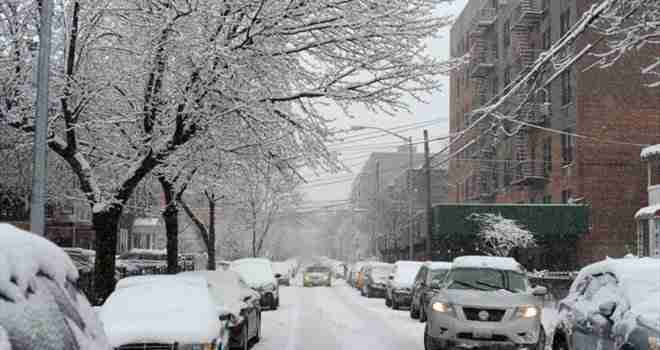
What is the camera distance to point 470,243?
4641 cm

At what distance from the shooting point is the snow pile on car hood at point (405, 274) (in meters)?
29.0

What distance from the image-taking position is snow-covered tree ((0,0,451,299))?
14344mm

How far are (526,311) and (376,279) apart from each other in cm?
2413

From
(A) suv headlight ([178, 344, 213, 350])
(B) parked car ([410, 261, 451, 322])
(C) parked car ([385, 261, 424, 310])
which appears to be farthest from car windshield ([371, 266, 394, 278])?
(A) suv headlight ([178, 344, 213, 350])

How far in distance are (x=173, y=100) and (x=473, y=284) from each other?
654 cm

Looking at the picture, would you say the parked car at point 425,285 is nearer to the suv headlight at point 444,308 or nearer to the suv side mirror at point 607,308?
the suv headlight at point 444,308

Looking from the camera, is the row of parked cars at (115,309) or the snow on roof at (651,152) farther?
the snow on roof at (651,152)

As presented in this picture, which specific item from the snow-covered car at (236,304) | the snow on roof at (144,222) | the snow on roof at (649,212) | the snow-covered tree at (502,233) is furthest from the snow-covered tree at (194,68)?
the snow on roof at (144,222)

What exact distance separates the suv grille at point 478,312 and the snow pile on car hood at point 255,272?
1424 centimetres

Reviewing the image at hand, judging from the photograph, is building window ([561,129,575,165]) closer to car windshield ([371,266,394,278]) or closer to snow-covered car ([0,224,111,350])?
car windshield ([371,266,394,278])

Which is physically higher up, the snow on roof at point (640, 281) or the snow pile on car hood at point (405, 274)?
the snow on roof at point (640, 281)

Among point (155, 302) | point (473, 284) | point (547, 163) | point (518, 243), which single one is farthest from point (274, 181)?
point (547, 163)

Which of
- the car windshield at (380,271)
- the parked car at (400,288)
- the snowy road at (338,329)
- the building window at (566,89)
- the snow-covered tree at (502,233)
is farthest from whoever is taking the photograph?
the snow-covered tree at (502,233)

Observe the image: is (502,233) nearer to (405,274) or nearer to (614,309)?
(405,274)
